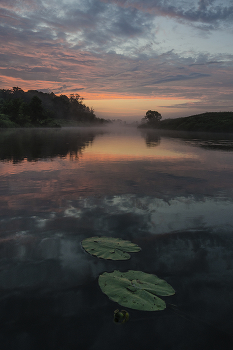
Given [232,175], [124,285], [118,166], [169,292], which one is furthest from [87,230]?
[232,175]

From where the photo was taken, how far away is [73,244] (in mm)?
4871

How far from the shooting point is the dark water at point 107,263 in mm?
2887

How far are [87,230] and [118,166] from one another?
27.6 feet

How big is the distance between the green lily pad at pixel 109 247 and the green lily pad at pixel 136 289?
1.63ft

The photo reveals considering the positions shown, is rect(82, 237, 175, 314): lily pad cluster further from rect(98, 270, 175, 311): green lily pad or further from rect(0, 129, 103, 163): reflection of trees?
rect(0, 129, 103, 163): reflection of trees

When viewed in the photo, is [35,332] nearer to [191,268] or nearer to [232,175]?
[191,268]

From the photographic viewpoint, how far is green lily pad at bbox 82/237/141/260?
440 centimetres

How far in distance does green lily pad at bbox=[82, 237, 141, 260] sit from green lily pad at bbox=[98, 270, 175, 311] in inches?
19.6

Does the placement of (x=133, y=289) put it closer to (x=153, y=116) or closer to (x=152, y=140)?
(x=152, y=140)

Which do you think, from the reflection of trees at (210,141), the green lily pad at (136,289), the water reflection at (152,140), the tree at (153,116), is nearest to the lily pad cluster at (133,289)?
the green lily pad at (136,289)

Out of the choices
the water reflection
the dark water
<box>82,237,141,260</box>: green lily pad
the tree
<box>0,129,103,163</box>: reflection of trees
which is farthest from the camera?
the tree

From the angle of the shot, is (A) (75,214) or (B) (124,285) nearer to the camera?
(B) (124,285)

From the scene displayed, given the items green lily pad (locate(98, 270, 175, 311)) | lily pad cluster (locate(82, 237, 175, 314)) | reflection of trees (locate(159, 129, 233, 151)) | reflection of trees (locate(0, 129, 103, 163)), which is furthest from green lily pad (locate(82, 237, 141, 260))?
reflection of trees (locate(159, 129, 233, 151))

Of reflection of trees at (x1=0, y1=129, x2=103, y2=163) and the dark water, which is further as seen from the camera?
reflection of trees at (x1=0, y1=129, x2=103, y2=163)
